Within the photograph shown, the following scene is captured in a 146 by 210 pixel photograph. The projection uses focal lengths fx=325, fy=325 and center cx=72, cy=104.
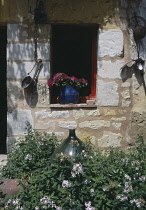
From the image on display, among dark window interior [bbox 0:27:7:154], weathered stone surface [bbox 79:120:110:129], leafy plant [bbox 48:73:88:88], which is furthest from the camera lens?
dark window interior [bbox 0:27:7:154]

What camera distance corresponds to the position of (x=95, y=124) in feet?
15.6

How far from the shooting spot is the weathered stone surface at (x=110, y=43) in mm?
4738

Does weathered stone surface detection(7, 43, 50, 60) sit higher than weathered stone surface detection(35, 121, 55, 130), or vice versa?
weathered stone surface detection(7, 43, 50, 60)

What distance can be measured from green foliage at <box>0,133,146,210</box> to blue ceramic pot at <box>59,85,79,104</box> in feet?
4.91

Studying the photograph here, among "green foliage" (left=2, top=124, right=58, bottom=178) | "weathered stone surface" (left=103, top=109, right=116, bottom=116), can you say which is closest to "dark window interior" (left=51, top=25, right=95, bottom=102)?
"weathered stone surface" (left=103, top=109, right=116, bottom=116)

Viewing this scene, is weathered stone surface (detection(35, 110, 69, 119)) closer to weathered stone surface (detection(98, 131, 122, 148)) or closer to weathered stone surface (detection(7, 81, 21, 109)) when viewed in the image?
weathered stone surface (detection(7, 81, 21, 109))

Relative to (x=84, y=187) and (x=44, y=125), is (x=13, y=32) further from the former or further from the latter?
(x=84, y=187)

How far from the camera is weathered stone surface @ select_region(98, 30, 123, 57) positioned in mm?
4738

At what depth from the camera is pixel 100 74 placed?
188 inches

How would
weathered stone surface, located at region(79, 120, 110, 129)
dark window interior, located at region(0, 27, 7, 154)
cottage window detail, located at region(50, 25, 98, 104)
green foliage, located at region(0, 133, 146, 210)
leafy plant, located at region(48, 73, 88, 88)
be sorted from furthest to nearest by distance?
dark window interior, located at region(0, 27, 7, 154)
cottage window detail, located at region(50, 25, 98, 104)
weathered stone surface, located at region(79, 120, 110, 129)
leafy plant, located at region(48, 73, 88, 88)
green foliage, located at region(0, 133, 146, 210)

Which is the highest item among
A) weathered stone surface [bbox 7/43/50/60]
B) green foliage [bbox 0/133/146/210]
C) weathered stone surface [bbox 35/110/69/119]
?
weathered stone surface [bbox 7/43/50/60]

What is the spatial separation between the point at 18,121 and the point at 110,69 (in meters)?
1.55

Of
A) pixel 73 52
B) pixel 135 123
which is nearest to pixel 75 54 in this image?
pixel 73 52

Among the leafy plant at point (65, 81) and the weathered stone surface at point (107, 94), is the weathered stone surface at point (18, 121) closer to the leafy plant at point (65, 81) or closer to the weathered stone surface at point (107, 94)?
the leafy plant at point (65, 81)
